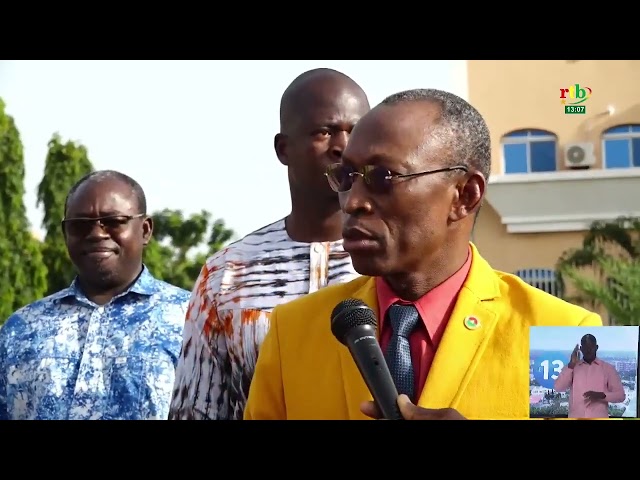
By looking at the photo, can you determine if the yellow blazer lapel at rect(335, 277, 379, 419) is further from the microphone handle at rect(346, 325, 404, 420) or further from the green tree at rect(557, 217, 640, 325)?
the green tree at rect(557, 217, 640, 325)

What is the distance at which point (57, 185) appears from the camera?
4293 millimetres

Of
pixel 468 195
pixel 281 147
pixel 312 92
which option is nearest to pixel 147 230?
Answer: pixel 281 147

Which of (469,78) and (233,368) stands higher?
(469,78)

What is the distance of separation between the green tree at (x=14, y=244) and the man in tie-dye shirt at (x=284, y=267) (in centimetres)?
83

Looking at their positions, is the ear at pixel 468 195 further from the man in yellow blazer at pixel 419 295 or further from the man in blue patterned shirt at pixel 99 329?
the man in blue patterned shirt at pixel 99 329

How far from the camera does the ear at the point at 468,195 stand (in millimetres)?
3277

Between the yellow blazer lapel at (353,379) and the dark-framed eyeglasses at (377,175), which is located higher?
the dark-framed eyeglasses at (377,175)

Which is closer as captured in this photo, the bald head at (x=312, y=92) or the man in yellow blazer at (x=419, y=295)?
the man in yellow blazer at (x=419, y=295)

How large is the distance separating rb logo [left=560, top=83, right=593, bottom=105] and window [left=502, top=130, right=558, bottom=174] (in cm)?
12

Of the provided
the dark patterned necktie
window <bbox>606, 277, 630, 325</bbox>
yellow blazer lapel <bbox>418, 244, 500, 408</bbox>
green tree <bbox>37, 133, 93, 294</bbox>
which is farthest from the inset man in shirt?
green tree <bbox>37, 133, 93, 294</bbox>

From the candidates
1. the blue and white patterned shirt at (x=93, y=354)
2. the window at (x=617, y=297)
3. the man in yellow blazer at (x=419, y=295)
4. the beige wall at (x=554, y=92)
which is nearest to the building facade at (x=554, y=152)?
the beige wall at (x=554, y=92)
